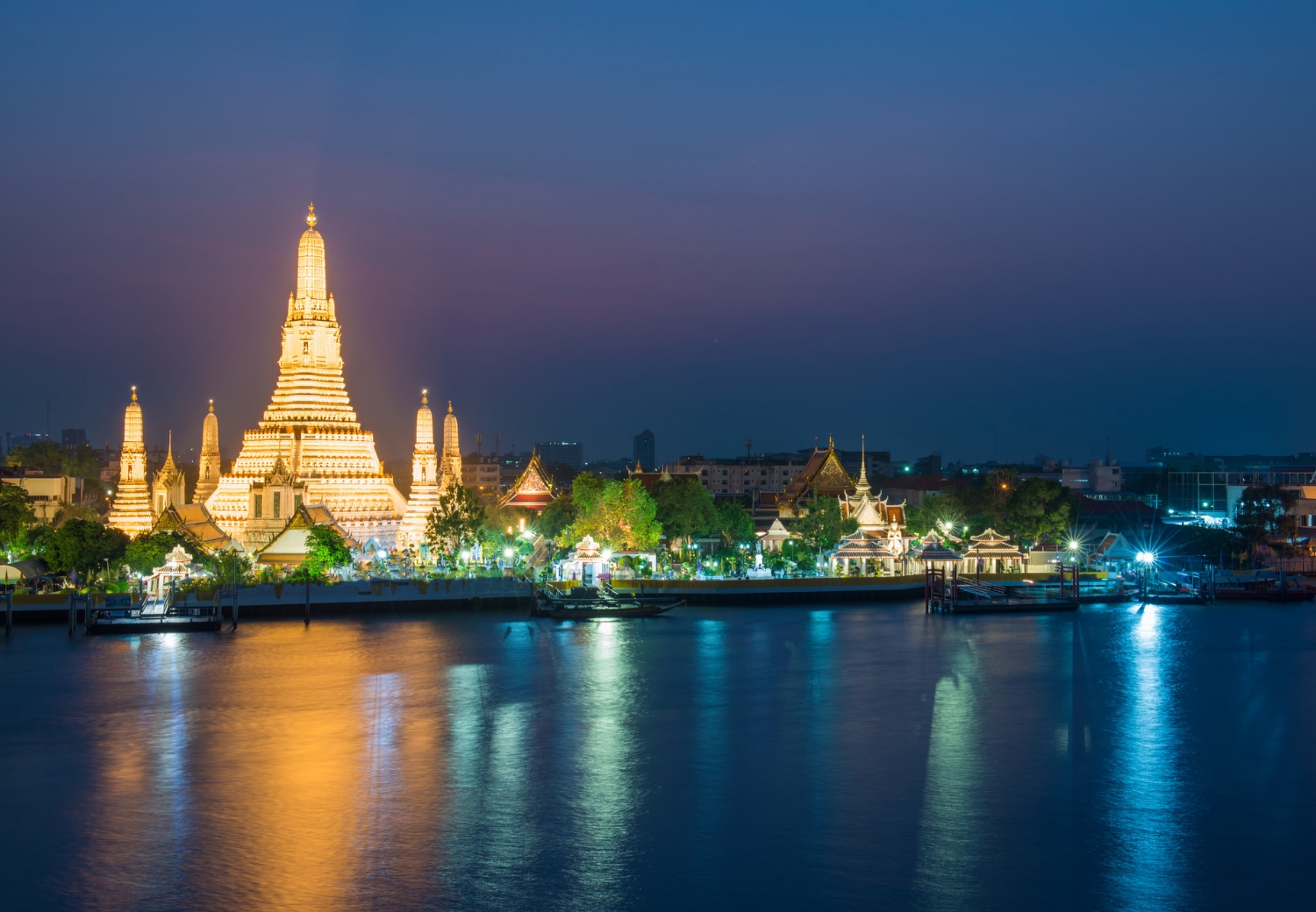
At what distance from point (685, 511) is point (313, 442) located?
50.9 ft

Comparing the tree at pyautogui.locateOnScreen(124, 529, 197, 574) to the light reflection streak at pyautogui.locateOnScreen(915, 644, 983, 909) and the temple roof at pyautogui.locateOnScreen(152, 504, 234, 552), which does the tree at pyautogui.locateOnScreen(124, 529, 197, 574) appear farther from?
the light reflection streak at pyautogui.locateOnScreen(915, 644, 983, 909)

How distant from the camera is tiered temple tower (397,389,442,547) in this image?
53938 millimetres

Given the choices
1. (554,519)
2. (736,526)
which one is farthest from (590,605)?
(736,526)

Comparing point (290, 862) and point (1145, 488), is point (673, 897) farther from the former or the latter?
point (1145, 488)

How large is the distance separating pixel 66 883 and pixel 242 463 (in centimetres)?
3784

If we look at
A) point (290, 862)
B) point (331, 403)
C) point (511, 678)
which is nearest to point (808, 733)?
point (511, 678)

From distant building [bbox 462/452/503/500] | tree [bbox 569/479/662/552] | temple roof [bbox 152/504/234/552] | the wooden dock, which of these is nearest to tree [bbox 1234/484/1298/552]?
the wooden dock

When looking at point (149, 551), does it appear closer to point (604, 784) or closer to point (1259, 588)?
point (604, 784)

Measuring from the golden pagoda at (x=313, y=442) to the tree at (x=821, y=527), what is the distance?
16477 millimetres

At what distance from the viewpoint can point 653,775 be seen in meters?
21.4

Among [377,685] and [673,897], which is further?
[377,685]

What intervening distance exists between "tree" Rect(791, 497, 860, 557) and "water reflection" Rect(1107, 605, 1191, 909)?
1944 cm

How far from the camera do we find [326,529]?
147 feet

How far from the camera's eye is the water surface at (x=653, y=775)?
16328 millimetres
